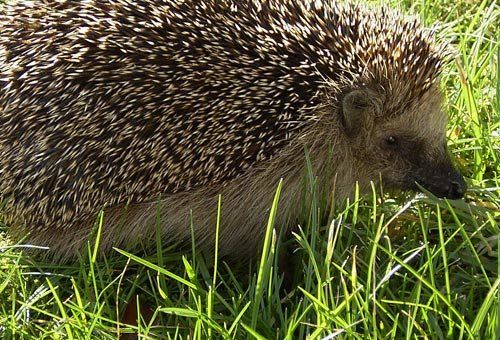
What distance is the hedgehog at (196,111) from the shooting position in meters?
3.44

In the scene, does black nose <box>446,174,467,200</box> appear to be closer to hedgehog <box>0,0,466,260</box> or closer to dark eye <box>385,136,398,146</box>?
hedgehog <box>0,0,466,260</box>

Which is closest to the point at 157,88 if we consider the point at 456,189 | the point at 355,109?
the point at 355,109

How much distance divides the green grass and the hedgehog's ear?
1.06 ft

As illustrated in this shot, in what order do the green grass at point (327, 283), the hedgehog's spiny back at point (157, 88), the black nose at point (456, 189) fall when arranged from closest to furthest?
the green grass at point (327, 283)
the hedgehog's spiny back at point (157, 88)
the black nose at point (456, 189)

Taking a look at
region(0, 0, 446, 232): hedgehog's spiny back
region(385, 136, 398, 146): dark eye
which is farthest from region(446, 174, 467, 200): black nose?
region(0, 0, 446, 232): hedgehog's spiny back

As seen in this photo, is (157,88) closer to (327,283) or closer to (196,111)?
(196,111)

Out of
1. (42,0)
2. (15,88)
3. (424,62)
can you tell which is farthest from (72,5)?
(424,62)

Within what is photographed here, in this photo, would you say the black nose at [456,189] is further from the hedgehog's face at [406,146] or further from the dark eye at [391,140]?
the dark eye at [391,140]

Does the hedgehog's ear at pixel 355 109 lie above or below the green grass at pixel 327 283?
above

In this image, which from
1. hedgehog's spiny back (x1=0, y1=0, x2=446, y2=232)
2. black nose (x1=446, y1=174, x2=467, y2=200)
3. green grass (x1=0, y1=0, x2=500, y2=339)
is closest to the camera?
green grass (x1=0, y1=0, x2=500, y2=339)

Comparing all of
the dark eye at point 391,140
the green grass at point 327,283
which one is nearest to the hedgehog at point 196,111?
the dark eye at point 391,140

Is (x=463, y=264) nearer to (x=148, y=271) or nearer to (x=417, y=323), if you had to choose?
(x=417, y=323)

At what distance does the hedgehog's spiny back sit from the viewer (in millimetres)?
3428

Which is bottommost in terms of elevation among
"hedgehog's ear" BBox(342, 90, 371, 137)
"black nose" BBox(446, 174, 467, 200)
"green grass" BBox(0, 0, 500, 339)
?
"green grass" BBox(0, 0, 500, 339)
